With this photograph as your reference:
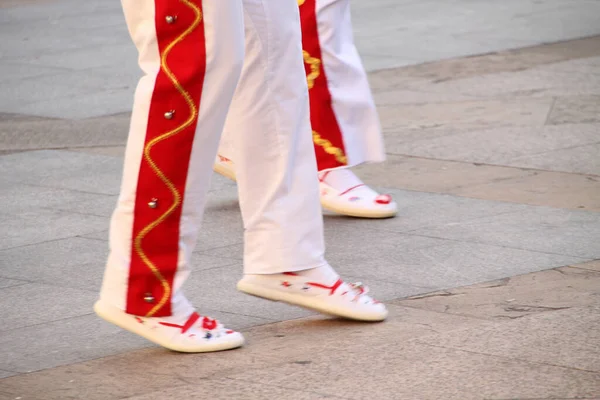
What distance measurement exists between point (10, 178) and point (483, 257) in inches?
91.8

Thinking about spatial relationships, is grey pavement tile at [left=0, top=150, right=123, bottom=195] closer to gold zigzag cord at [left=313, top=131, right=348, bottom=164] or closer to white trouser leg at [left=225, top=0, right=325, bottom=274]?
gold zigzag cord at [left=313, top=131, right=348, bottom=164]

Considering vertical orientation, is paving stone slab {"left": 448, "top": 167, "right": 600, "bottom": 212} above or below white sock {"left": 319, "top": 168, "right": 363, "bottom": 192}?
below

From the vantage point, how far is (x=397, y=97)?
714 cm

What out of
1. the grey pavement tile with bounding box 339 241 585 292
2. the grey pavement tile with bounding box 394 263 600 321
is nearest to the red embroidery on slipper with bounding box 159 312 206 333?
the grey pavement tile with bounding box 394 263 600 321

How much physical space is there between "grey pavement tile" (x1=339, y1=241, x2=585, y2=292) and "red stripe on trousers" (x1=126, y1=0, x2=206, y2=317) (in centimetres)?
92

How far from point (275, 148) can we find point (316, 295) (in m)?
0.39

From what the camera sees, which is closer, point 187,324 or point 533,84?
point 187,324

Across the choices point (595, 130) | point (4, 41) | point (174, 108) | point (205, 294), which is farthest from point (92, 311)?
point (4, 41)

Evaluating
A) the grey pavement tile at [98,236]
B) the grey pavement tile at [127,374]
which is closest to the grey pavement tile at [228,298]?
the grey pavement tile at [127,374]

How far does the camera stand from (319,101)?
14.9 feet

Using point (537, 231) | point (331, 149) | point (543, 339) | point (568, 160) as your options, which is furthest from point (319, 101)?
point (543, 339)

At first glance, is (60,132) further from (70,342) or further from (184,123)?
(184,123)

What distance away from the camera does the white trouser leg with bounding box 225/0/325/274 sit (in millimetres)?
3133

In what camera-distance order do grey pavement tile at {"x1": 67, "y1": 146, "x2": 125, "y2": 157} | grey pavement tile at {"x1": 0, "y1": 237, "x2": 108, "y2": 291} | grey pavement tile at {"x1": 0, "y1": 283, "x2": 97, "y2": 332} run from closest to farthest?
1. grey pavement tile at {"x1": 0, "y1": 283, "x2": 97, "y2": 332}
2. grey pavement tile at {"x1": 0, "y1": 237, "x2": 108, "y2": 291}
3. grey pavement tile at {"x1": 67, "y1": 146, "x2": 125, "y2": 157}
